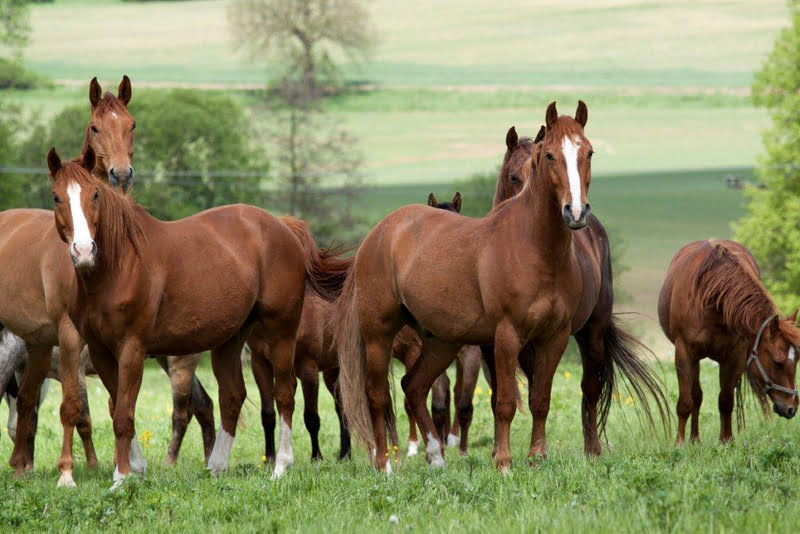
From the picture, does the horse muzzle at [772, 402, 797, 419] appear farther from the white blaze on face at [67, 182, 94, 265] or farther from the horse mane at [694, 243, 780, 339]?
the white blaze on face at [67, 182, 94, 265]

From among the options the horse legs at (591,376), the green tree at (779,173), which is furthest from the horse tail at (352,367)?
the green tree at (779,173)

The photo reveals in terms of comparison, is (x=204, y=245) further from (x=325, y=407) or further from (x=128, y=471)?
(x=325, y=407)

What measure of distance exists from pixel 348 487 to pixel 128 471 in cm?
172

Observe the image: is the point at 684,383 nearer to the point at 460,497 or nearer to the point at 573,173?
A: the point at 573,173

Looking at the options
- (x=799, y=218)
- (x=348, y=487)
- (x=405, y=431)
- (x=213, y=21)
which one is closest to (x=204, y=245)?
(x=348, y=487)

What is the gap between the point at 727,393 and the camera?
993 centimetres

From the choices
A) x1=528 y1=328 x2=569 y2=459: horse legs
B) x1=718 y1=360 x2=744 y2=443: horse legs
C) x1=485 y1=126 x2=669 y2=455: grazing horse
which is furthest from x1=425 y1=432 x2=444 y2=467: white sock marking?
x1=718 y1=360 x2=744 y2=443: horse legs

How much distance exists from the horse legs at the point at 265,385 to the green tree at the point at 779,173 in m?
31.2

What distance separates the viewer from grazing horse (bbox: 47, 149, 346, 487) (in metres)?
7.58

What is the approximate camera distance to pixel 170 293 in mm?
8094

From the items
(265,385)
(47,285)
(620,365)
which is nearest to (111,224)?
(47,285)

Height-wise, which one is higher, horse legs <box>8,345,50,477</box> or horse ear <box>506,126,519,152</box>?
horse ear <box>506,126,519,152</box>

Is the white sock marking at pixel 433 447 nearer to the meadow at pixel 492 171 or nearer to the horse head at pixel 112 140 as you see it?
the meadow at pixel 492 171

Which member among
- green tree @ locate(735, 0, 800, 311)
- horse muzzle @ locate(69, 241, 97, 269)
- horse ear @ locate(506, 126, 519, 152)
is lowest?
green tree @ locate(735, 0, 800, 311)
